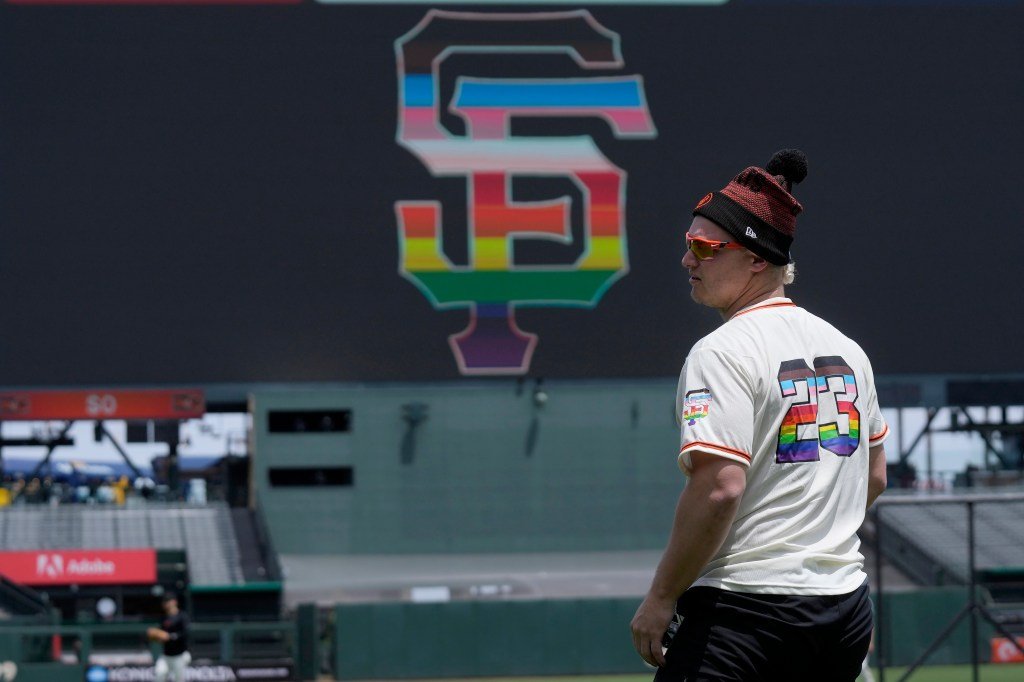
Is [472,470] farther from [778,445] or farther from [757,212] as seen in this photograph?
[778,445]

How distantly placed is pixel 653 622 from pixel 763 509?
320mm

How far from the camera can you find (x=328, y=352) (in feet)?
108

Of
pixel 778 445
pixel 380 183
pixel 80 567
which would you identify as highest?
pixel 380 183

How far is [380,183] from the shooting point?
32.8 metres

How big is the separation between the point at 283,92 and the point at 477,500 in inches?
377

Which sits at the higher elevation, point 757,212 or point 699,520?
point 757,212

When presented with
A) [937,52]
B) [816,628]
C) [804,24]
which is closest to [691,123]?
[804,24]

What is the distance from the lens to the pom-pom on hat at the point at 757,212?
3396mm

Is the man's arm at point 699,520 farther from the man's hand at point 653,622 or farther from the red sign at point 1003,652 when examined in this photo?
the red sign at point 1003,652

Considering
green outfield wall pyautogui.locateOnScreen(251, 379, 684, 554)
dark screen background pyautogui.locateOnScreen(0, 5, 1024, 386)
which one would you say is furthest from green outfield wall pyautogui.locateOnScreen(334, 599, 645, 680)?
green outfield wall pyautogui.locateOnScreen(251, 379, 684, 554)

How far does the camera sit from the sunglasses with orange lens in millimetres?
3420

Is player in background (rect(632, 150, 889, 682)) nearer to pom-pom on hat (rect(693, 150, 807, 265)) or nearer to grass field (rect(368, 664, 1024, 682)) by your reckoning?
pom-pom on hat (rect(693, 150, 807, 265))

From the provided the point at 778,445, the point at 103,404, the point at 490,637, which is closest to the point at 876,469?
the point at 778,445

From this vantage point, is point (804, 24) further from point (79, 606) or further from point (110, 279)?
point (79, 606)
